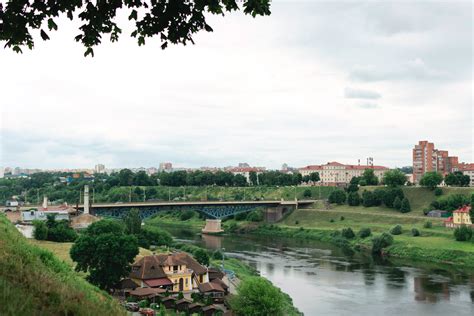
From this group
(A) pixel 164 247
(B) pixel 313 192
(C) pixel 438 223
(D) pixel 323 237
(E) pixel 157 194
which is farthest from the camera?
(E) pixel 157 194

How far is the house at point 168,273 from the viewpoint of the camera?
107 feet

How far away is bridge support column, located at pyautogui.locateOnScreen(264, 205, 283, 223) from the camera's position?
84688 millimetres

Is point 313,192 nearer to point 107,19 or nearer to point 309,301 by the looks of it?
point 309,301

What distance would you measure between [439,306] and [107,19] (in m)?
31.3

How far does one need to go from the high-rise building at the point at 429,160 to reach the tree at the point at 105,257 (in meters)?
98.4

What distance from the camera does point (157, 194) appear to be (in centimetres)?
11525

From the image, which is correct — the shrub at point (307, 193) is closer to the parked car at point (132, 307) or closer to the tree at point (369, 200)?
the tree at point (369, 200)

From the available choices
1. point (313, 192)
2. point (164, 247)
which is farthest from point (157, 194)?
point (164, 247)

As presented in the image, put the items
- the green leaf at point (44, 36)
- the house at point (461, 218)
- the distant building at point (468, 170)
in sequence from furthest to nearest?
1. the distant building at point (468, 170)
2. the house at point (461, 218)
3. the green leaf at point (44, 36)

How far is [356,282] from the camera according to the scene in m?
40.4

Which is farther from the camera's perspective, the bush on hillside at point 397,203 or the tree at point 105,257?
the bush on hillside at point 397,203

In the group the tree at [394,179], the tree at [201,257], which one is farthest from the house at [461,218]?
A: the tree at [201,257]

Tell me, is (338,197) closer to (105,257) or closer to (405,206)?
(405,206)

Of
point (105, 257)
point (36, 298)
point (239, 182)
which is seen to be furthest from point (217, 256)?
point (239, 182)
